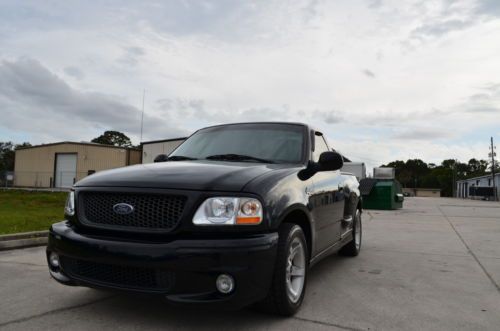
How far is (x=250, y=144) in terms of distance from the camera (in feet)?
14.2

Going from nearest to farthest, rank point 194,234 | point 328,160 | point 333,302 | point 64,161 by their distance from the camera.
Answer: point 194,234 < point 333,302 < point 328,160 < point 64,161

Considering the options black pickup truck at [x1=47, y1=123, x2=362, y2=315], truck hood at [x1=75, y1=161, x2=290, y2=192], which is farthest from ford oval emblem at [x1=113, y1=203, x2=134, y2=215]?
truck hood at [x1=75, y1=161, x2=290, y2=192]

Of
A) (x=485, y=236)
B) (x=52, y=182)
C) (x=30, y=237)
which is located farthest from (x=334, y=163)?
(x=52, y=182)

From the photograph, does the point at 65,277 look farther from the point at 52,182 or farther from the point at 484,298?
the point at 52,182

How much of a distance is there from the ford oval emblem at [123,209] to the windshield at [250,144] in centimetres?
127

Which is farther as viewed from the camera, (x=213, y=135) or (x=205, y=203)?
(x=213, y=135)

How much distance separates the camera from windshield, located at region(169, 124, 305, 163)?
4.16m

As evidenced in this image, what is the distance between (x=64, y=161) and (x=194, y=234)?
4615 cm

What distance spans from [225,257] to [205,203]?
387mm

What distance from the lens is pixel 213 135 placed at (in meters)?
4.74

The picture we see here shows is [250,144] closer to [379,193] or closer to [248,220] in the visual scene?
[248,220]

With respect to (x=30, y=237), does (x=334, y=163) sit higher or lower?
higher

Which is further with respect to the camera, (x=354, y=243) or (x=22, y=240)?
(x=22, y=240)

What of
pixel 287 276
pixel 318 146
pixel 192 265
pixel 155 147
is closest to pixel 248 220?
pixel 192 265
